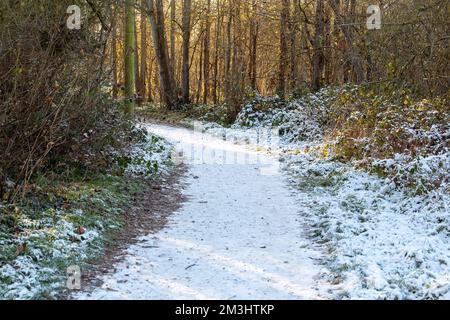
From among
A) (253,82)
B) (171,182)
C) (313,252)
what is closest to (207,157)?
(171,182)

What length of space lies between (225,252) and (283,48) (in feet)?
54.8

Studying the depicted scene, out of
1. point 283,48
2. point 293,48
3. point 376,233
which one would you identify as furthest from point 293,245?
point 283,48

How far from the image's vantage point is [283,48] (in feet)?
71.8

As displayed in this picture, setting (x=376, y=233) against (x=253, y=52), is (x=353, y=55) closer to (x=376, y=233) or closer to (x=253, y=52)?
(x=376, y=233)

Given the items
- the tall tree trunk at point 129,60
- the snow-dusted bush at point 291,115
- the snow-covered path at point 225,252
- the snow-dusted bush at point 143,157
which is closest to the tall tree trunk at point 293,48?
the snow-dusted bush at point 291,115

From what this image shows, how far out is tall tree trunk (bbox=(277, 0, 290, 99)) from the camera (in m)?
20.5

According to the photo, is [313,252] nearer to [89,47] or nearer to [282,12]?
[89,47]

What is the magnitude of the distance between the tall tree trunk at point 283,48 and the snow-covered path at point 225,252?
11.3 metres

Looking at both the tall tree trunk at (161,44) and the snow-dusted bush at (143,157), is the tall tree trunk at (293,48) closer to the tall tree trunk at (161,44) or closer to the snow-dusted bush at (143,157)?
the tall tree trunk at (161,44)

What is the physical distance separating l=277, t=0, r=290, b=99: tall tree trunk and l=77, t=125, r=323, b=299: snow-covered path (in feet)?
37.0

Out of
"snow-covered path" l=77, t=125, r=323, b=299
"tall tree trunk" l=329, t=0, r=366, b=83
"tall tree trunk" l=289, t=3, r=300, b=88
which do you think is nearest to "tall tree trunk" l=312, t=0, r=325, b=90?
"tall tree trunk" l=289, t=3, r=300, b=88

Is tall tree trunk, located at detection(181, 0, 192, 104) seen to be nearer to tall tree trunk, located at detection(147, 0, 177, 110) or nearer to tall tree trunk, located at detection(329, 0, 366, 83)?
tall tree trunk, located at detection(147, 0, 177, 110)

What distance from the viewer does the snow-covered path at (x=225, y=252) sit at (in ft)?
18.0
